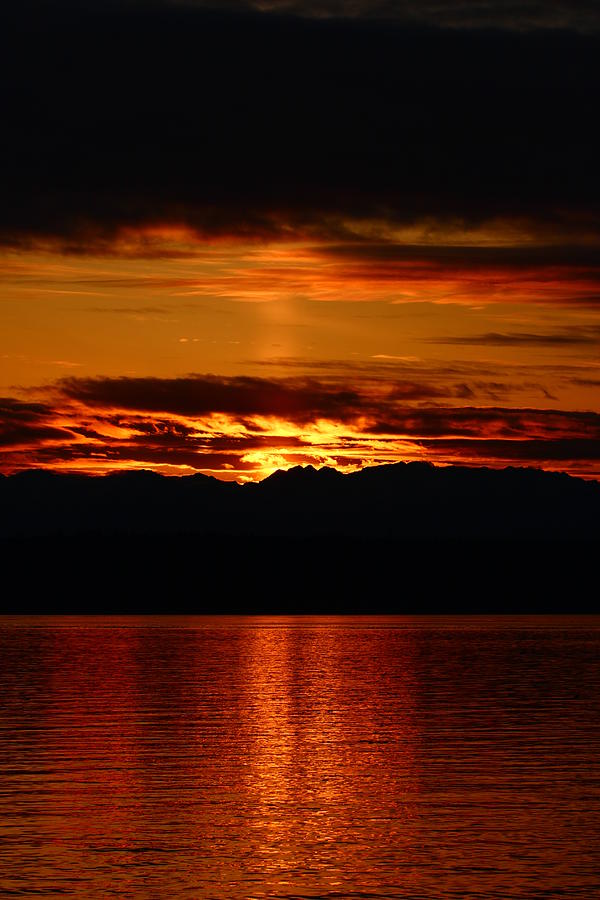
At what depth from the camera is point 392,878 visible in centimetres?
3269

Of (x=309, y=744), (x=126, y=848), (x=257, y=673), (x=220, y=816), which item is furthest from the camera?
(x=257, y=673)

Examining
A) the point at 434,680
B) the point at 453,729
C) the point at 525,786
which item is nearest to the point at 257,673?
the point at 434,680

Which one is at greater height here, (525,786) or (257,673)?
(257,673)

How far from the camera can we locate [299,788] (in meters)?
45.2

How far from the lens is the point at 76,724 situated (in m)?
63.2

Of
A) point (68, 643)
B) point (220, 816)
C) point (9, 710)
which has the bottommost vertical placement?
point (220, 816)

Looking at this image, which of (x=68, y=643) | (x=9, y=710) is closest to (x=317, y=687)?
(x=9, y=710)

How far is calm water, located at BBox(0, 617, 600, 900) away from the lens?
3294 centimetres

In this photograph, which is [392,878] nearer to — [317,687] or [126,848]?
[126,848]

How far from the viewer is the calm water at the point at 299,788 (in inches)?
1297

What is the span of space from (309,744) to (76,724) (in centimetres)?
1180

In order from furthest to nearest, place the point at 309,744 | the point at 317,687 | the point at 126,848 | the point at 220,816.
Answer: the point at 317,687, the point at 309,744, the point at 220,816, the point at 126,848

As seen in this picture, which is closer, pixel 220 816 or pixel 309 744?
pixel 220 816

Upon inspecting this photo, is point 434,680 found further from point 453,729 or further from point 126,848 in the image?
point 126,848
